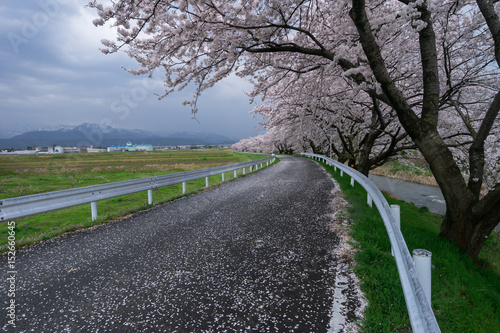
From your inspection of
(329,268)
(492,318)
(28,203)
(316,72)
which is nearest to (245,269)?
(329,268)

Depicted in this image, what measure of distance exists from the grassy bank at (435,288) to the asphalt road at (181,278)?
0.48m

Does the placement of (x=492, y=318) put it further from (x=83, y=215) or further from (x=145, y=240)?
(x=83, y=215)

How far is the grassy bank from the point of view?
2.60 m

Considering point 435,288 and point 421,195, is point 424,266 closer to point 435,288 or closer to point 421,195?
point 435,288

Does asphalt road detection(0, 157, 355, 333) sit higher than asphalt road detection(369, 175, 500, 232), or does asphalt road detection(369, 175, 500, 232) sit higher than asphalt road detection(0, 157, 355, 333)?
asphalt road detection(0, 157, 355, 333)

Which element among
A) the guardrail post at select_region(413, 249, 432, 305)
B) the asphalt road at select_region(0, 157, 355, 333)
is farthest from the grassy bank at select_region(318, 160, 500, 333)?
the guardrail post at select_region(413, 249, 432, 305)

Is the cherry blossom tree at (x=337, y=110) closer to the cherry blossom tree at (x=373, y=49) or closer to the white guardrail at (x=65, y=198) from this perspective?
the cherry blossom tree at (x=373, y=49)

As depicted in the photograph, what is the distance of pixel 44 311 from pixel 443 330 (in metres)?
4.33

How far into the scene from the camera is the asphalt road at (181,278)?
262cm

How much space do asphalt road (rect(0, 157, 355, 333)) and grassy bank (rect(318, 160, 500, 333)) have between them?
0.48 m

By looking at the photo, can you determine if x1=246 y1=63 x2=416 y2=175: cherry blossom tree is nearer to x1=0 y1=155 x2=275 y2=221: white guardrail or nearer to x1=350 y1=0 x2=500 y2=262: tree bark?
x1=350 y1=0 x2=500 y2=262: tree bark

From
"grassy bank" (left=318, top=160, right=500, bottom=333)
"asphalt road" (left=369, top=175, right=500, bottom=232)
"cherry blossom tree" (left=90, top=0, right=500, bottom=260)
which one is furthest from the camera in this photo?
"asphalt road" (left=369, top=175, right=500, bottom=232)

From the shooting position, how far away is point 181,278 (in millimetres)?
3496

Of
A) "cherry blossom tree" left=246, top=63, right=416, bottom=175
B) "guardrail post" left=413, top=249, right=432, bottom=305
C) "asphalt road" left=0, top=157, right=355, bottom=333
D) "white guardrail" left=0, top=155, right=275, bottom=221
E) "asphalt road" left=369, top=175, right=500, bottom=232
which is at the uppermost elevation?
"cherry blossom tree" left=246, top=63, right=416, bottom=175
